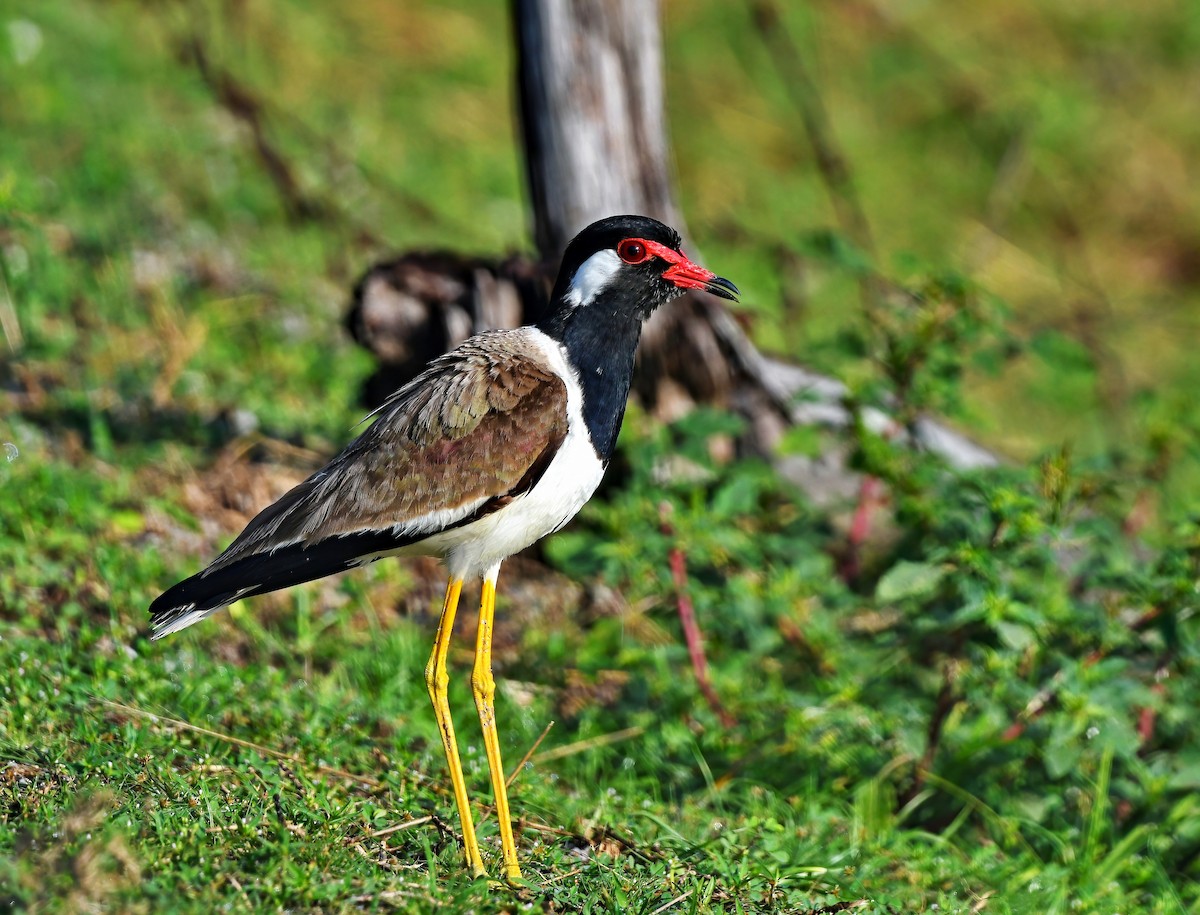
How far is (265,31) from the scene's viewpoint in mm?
10688

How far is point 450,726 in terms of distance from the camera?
4.03 m

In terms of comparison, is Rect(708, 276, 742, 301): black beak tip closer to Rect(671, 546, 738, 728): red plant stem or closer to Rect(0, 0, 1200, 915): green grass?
Rect(0, 0, 1200, 915): green grass

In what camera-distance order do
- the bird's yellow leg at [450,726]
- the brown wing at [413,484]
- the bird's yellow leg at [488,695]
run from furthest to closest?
the brown wing at [413,484], the bird's yellow leg at [488,695], the bird's yellow leg at [450,726]

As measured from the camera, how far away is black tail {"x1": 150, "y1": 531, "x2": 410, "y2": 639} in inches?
154

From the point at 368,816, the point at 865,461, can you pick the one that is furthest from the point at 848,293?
the point at 368,816

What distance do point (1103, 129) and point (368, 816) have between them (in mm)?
9566

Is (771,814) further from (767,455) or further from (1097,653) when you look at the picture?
(767,455)

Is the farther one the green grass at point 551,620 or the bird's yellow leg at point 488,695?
the bird's yellow leg at point 488,695

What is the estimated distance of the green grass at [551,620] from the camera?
366cm

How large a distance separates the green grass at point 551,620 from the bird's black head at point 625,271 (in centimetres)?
123

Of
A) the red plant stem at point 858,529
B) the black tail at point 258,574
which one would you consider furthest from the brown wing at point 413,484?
the red plant stem at point 858,529

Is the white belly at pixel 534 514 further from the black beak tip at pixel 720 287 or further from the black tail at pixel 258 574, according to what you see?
the black beak tip at pixel 720 287

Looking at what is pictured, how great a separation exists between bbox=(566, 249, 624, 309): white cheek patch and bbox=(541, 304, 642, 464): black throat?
0.14ft

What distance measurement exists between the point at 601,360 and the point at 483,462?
0.51 metres
